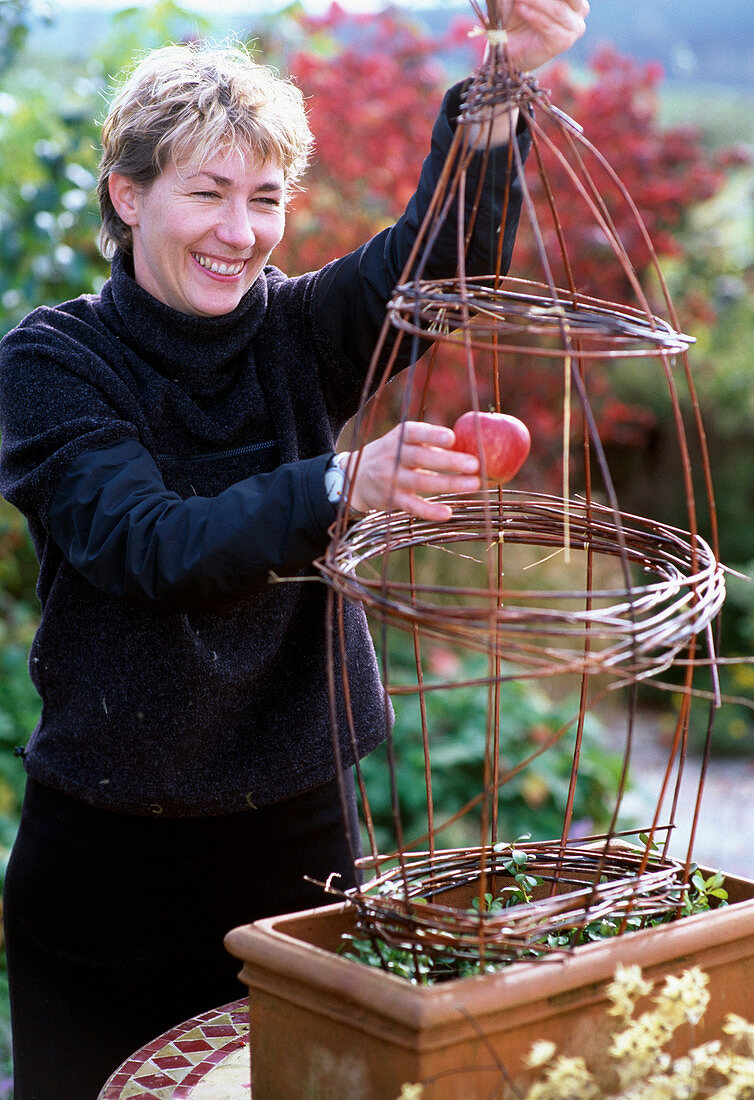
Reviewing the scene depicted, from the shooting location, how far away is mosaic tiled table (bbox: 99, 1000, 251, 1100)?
4.20 feet

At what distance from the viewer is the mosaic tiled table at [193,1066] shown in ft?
4.20

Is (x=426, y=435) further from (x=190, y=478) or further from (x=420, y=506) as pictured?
(x=190, y=478)

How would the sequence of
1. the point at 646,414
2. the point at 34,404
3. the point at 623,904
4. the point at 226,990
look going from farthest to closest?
the point at 646,414, the point at 226,990, the point at 34,404, the point at 623,904

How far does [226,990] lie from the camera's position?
1.67 m

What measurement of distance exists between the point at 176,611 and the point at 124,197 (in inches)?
23.0

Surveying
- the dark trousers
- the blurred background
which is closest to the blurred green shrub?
the blurred background

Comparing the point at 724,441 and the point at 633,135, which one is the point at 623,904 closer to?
the point at 633,135

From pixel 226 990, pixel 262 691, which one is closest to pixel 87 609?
pixel 262 691

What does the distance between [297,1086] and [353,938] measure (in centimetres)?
15

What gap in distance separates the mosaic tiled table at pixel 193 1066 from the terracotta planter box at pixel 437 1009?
15 centimetres

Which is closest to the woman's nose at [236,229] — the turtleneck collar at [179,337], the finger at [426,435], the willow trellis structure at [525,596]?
the turtleneck collar at [179,337]

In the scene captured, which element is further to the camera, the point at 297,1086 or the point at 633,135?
the point at 633,135

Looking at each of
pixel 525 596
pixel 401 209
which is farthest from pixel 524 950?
pixel 401 209

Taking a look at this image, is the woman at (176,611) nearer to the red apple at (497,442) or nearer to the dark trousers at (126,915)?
the dark trousers at (126,915)
